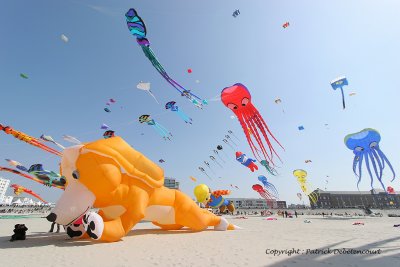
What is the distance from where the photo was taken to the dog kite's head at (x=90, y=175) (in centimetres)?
872

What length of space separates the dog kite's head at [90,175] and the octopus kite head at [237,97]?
536cm

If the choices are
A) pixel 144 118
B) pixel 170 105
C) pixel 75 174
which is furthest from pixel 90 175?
pixel 170 105

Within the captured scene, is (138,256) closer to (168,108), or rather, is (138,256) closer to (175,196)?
(175,196)

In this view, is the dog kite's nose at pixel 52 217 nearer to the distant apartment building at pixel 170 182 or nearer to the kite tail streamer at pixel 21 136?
the kite tail streamer at pixel 21 136

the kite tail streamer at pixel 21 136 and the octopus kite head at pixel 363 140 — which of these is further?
the octopus kite head at pixel 363 140

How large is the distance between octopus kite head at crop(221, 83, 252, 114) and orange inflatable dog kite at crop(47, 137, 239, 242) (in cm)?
477

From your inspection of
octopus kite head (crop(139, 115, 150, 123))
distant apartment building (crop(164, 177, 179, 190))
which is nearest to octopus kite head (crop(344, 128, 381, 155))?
octopus kite head (crop(139, 115, 150, 123))

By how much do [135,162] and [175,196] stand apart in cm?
319

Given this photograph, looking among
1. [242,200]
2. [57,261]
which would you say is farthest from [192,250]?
[242,200]

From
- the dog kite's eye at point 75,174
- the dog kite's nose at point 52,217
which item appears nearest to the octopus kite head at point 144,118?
the dog kite's eye at point 75,174

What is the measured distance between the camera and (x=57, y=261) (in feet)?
20.2

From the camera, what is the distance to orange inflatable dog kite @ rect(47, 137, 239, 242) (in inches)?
340

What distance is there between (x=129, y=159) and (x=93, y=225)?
3.17 meters

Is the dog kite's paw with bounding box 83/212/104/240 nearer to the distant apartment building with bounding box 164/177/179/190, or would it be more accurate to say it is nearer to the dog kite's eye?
the dog kite's eye
